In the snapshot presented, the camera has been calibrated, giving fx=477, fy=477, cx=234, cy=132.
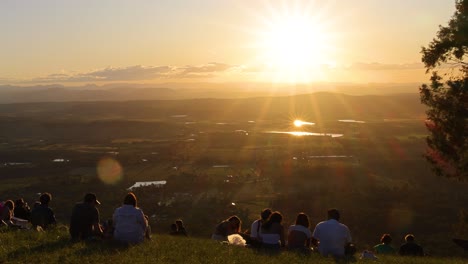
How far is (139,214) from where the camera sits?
Result: 581 inches

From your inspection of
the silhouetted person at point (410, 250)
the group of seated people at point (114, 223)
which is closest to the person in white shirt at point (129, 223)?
the group of seated people at point (114, 223)

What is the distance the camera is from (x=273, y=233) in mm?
15531

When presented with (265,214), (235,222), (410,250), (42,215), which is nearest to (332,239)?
(265,214)

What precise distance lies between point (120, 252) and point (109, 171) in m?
125

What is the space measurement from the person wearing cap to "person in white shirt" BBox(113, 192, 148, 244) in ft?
2.53

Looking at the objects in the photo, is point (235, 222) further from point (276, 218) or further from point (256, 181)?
point (256, 181)

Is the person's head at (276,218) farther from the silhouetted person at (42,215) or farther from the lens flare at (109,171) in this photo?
the lens flare at (109,171)

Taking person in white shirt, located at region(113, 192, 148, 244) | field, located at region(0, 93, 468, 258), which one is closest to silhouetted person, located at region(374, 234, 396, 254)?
person in white shirt, located at region(113, 192, 148, 244)

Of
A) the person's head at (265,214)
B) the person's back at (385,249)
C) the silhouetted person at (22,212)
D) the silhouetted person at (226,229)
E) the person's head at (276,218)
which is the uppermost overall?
the person's head at (276,218)

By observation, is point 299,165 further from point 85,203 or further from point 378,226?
point 85,203

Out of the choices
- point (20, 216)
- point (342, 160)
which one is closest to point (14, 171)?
point (342, 160)

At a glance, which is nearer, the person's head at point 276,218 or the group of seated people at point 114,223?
the group of seated people at point 114,223

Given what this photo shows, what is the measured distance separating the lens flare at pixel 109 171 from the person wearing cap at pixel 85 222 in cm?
10625

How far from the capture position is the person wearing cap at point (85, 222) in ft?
48.5
